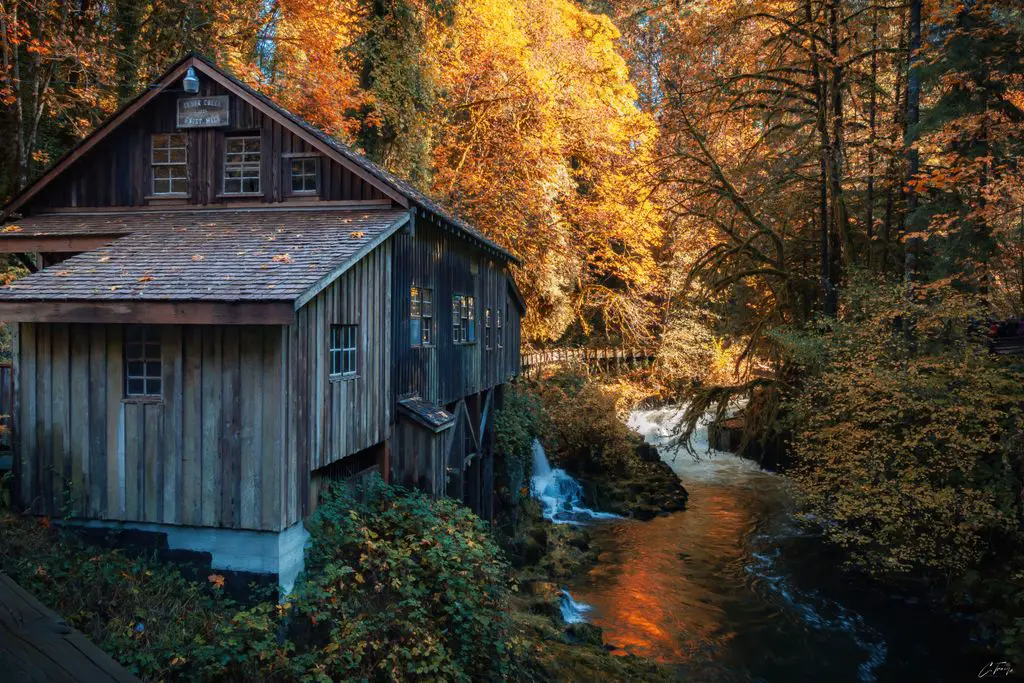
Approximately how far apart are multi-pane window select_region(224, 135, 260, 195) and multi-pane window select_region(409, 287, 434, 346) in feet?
10.4

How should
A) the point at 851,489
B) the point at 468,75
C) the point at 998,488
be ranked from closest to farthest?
the point at 998,488
the point at 851,489
the point at 468,75

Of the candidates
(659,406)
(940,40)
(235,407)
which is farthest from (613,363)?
(235,407)

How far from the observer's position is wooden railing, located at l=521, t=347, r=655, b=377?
2741cm

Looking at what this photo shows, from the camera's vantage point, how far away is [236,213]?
11.9 m

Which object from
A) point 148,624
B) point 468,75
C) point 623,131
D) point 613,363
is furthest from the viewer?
point 613,363

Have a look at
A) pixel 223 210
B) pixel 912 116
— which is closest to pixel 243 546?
pixel 223 210

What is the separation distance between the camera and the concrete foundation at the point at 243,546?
884cm

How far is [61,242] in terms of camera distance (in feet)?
36.8

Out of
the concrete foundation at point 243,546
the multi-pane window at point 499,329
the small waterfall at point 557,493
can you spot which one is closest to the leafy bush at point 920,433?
the small waterfall at point 557,493

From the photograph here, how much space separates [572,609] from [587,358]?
1605cm

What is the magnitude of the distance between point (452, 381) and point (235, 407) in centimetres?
663

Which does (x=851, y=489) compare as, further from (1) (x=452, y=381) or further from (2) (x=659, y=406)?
(2) (x=659, y=406)

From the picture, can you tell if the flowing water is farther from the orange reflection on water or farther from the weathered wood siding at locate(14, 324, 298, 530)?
the weathered wood siding at locate(14, 324, 298, 530)

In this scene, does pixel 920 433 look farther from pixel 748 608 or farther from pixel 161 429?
pixel 161 429
